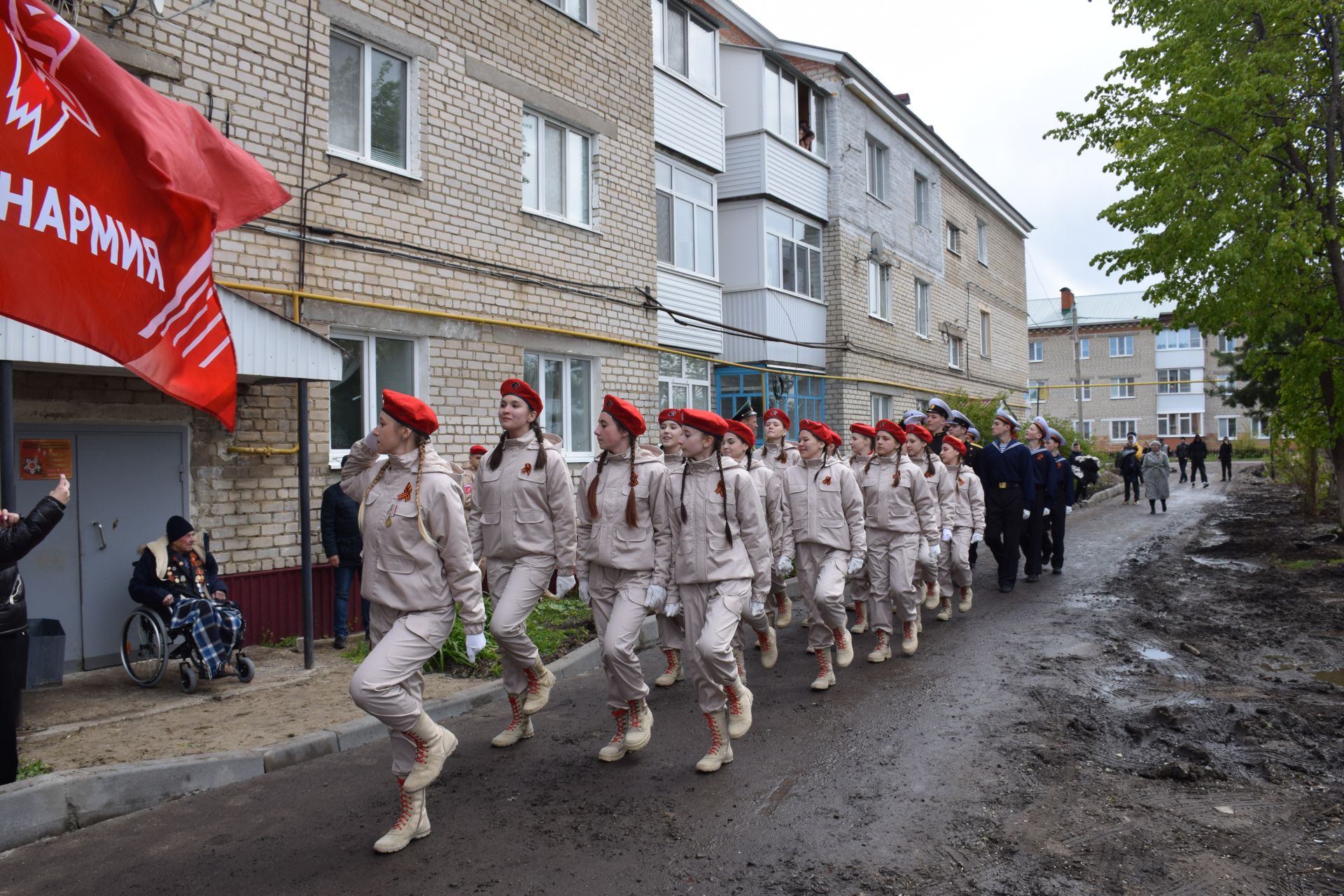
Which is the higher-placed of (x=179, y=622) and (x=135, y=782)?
(x=179, y=622)

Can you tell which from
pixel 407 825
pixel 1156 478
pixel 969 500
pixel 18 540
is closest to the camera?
pixel 407 825

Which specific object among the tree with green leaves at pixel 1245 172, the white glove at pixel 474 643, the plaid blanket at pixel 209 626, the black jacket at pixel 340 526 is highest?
the tree with green leaves at pixel 1245 172

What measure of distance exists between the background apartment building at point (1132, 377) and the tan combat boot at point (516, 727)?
62.4 m

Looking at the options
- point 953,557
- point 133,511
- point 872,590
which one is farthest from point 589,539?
point 953,557

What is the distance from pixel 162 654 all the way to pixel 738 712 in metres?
4.49

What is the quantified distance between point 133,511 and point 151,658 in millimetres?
1535

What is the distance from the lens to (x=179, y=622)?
7445 mm

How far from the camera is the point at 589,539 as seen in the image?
20.9ft

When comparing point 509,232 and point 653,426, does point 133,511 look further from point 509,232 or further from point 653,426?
point 653,426

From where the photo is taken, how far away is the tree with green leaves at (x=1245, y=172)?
45.7 ft

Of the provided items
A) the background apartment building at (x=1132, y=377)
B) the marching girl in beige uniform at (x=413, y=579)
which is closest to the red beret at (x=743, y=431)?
the marching girl in beige uniform at (x=413, y=579)

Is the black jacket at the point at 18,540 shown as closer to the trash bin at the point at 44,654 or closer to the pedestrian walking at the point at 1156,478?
the trash bin at the point at 44,654

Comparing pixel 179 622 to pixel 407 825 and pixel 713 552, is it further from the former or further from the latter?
pixel 713 552

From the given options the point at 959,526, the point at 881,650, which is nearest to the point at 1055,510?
the point at 959,526
